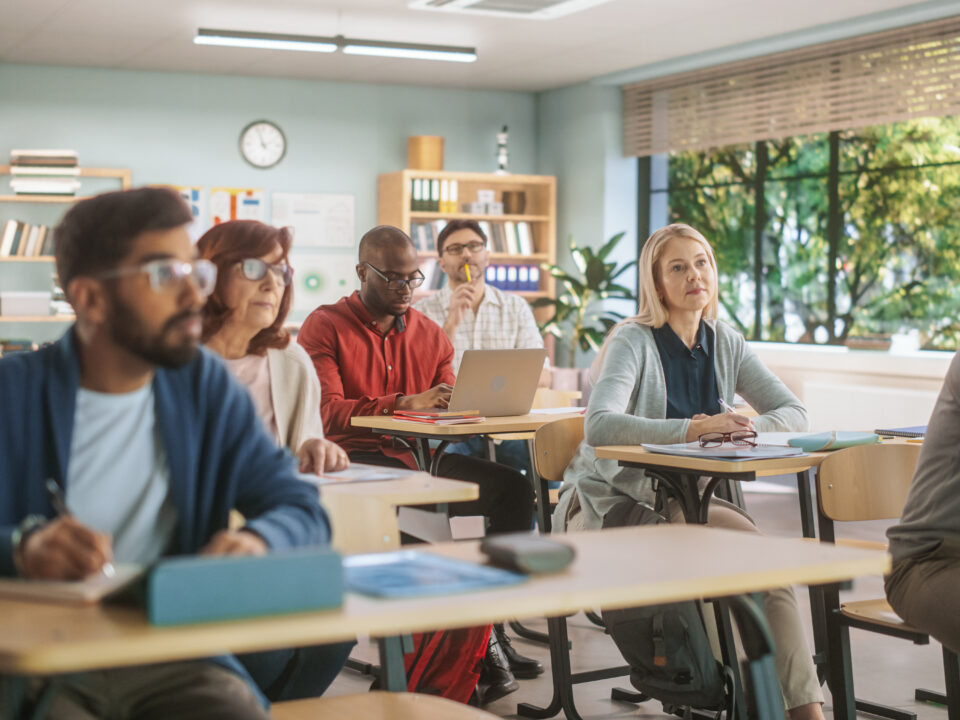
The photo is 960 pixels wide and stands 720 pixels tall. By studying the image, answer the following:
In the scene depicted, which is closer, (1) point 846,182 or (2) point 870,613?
(2) point 870,613

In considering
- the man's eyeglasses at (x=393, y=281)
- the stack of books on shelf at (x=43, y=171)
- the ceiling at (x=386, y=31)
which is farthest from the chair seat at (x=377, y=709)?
the stack of books on shelf at (x=43, y=171)

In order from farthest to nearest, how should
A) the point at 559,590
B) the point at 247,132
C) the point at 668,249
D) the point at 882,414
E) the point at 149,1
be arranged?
the point at 247,132
the point at 882,414
the point at 149,1
the point at 668,249
the point at 559,590

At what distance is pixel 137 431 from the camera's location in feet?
5.19

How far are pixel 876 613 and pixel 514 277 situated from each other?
6.60m

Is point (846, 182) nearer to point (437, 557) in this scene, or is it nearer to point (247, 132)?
point (247, 132)

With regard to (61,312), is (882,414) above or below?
below

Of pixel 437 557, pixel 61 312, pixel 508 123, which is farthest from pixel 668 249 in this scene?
pixel 508 123

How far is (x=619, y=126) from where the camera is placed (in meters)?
9.15

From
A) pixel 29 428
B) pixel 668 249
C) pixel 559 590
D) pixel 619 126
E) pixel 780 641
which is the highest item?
pixel 619 126

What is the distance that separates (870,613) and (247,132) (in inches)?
277

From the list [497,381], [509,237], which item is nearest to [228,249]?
[497,381]

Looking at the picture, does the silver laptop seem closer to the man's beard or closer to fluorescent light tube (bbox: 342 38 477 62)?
the man's beard

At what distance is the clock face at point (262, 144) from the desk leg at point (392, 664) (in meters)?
7.32

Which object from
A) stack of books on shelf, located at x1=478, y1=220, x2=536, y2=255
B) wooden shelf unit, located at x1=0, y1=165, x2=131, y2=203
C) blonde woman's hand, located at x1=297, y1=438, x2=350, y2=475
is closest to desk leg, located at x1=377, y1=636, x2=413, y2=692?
blonde woman's hand, located at x1=297, y1=438, x2=350, y2=475
